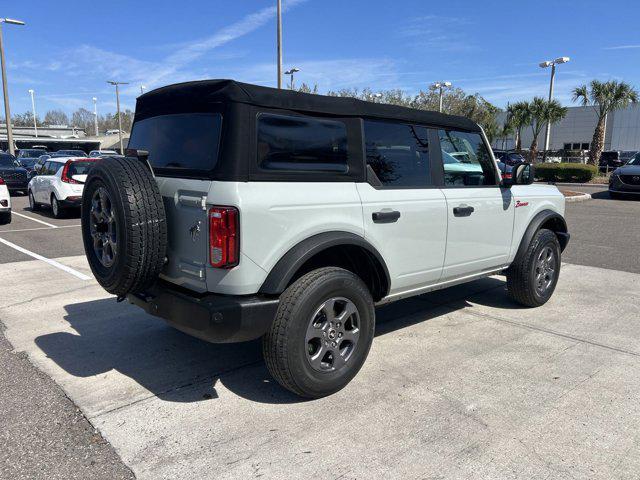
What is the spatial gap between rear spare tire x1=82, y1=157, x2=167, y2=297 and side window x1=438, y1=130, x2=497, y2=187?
2394 mm

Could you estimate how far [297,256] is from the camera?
3.09 m

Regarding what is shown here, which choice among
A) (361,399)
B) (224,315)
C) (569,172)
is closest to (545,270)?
(361,399)

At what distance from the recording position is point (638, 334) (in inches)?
181

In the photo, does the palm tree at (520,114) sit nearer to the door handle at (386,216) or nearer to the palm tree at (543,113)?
the palm tree at (543,113)

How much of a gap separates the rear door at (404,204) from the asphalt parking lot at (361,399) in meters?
0.76

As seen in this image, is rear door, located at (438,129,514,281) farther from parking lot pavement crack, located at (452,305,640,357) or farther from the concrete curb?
the concrete curb

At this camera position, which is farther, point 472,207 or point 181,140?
point 472,207

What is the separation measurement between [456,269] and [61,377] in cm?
322

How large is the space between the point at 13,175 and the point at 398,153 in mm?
18851

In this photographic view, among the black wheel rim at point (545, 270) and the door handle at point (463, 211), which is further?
the black wheel rim at point (545, 270)

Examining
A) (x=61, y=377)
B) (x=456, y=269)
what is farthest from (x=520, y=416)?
(x=61, y=377)

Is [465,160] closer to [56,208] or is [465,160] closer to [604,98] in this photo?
[56,208]

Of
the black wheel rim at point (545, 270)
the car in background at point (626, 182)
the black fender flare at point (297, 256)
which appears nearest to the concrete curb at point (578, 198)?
the car in background at point (626, 182)

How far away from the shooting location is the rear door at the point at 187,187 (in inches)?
119
